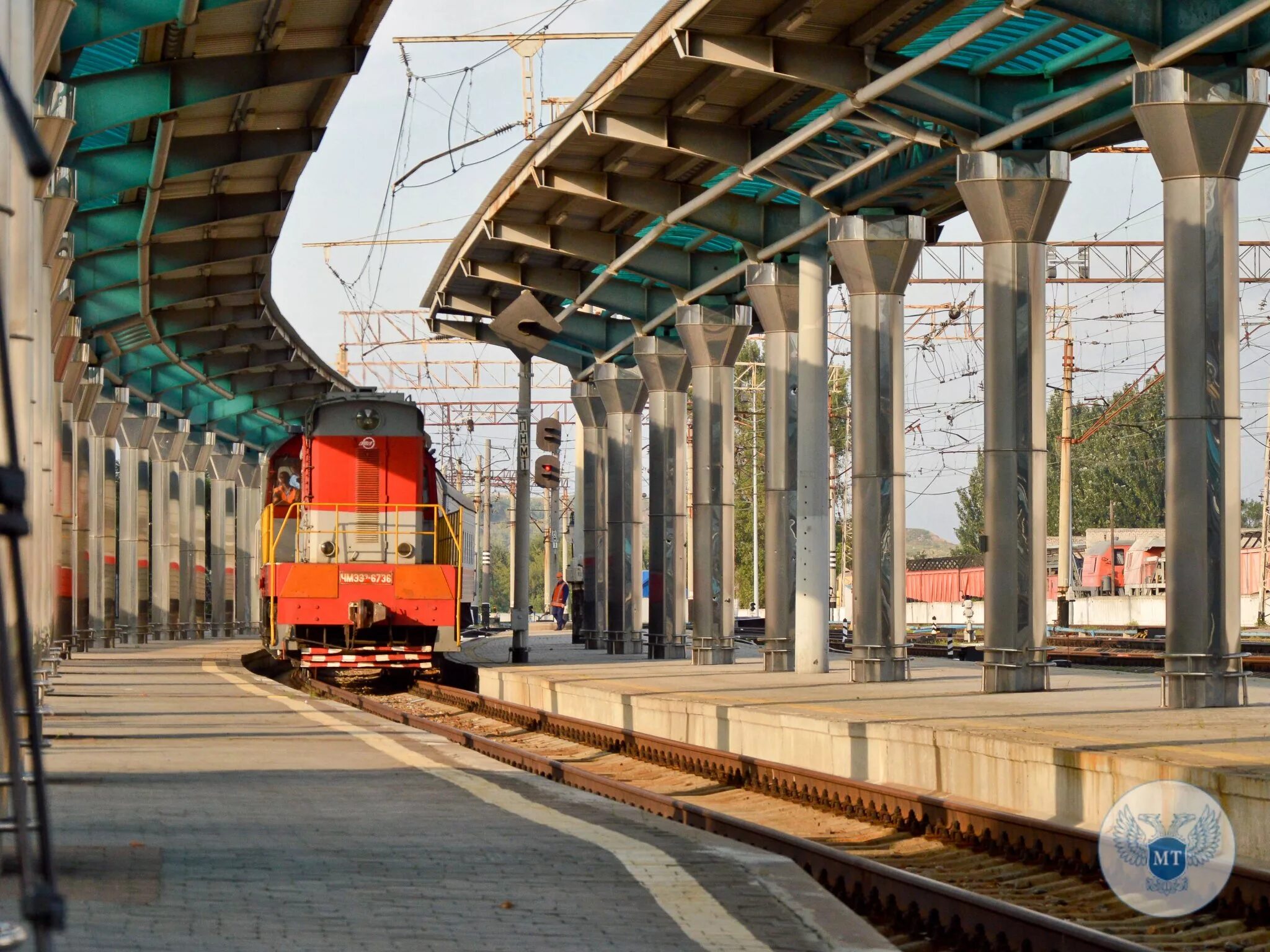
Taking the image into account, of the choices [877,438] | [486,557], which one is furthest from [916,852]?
[486,557]

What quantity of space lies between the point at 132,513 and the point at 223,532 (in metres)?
12.0

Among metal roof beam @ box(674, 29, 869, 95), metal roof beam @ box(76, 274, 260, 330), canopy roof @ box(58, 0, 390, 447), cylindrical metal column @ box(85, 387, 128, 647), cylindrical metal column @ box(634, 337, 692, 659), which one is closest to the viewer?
metal roof beam @ box(674, 29, 869, 95)

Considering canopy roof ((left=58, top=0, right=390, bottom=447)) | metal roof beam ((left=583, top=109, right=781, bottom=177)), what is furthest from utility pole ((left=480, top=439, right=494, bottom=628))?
metal roof beam ((left=583, top=109, right=781, bottom=177))

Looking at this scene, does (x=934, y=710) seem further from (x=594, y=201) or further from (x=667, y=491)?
(x=667, y=491)

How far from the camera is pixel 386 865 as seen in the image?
8.70 meters

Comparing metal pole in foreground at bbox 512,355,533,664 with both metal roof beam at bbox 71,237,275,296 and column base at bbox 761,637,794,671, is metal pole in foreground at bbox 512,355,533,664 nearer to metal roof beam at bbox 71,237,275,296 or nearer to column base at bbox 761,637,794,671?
column base at bbox 761,637,794,671

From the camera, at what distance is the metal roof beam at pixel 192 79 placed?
21.7m

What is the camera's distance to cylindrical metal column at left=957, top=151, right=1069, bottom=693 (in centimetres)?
1900

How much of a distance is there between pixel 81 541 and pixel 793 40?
999 inches

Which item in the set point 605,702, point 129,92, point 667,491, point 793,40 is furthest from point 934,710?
point 667,491

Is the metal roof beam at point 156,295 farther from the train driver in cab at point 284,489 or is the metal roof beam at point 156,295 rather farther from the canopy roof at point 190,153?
the train driver in cab at point 284,489

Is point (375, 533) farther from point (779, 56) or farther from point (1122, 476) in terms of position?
point (1122, 476)

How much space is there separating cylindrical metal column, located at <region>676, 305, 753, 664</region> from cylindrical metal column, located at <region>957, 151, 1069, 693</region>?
34.6ft

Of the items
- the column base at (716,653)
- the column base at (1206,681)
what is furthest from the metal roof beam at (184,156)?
the column base at (1206,681)
